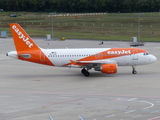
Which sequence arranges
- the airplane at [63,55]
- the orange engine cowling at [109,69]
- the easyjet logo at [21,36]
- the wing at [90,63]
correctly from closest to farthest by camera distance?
the orange engine cowling at [109,69], the wing at [90,63], the airplane at [63,55], the easyjet logo at [21,36]

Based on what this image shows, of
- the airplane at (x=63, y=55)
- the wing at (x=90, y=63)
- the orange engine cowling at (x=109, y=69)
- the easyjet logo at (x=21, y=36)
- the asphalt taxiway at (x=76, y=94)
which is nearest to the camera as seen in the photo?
the asphalt taxiway at (x=76, y=94)

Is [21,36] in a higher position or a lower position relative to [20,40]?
higher

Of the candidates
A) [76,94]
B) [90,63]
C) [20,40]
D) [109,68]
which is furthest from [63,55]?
[76,94]

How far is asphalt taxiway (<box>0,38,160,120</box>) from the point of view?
1352 inches

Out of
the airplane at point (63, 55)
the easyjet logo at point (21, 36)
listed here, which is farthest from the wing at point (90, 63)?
the easyjet logo at point (21, 36)

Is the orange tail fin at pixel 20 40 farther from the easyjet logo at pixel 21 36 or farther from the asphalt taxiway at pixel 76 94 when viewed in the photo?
the asphalt taxiway at pixel 76 94

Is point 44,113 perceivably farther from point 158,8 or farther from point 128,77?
Answer: point 158,8

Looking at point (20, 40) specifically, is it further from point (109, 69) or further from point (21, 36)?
point (109, 69)

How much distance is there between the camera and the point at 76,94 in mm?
43156

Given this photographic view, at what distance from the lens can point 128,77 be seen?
2112 inches

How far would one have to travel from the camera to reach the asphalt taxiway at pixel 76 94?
3434 centimetres

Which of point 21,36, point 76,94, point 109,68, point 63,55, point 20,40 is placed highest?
point 21,36

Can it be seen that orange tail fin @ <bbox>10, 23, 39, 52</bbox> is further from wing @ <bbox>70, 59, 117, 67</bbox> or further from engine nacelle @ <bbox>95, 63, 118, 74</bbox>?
engine nacelle @ <bbox>95, 63, 118, 74</bbox>

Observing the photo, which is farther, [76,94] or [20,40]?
[20,40]
